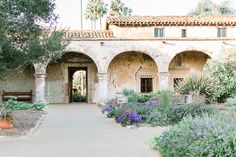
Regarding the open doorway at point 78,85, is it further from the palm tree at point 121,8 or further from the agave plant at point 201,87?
the agave plant at point 201,87

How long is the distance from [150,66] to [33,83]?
817 cm

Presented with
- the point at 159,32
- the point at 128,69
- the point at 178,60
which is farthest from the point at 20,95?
the point at 178,60

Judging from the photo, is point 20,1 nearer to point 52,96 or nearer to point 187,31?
point 52,96

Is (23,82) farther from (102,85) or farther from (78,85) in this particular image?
(78,85)

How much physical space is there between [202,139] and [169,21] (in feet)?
85.6

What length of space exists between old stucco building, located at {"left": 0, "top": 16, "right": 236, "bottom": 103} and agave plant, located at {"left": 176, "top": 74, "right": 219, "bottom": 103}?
6.68 m

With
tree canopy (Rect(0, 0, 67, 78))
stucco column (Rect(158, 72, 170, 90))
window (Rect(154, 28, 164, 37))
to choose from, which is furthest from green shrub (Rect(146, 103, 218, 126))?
window (Rect(154, 28, 164, 37))

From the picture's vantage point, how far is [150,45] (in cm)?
3030

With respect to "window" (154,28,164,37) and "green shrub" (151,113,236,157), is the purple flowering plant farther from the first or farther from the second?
"window" (154,28,164,37)

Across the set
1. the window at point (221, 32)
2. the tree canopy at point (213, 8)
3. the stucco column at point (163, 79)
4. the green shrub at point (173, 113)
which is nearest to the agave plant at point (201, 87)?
the stucco column at point (163, 79)

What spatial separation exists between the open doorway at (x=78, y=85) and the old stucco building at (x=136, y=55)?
1561 millimetres

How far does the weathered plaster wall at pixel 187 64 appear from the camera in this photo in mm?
32375

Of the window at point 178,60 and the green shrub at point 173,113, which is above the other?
the window at point 178,60

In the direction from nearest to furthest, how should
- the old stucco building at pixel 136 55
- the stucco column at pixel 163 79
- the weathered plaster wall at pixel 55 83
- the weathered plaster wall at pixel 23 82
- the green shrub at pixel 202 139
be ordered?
the green shrub at pixel 202 139
the old stucco building at pixel 136 55
the stucco column at pixel 163 79
the weathered plaster wall at pixel 23 82
the weathered plaster wall at pixel 55 83
